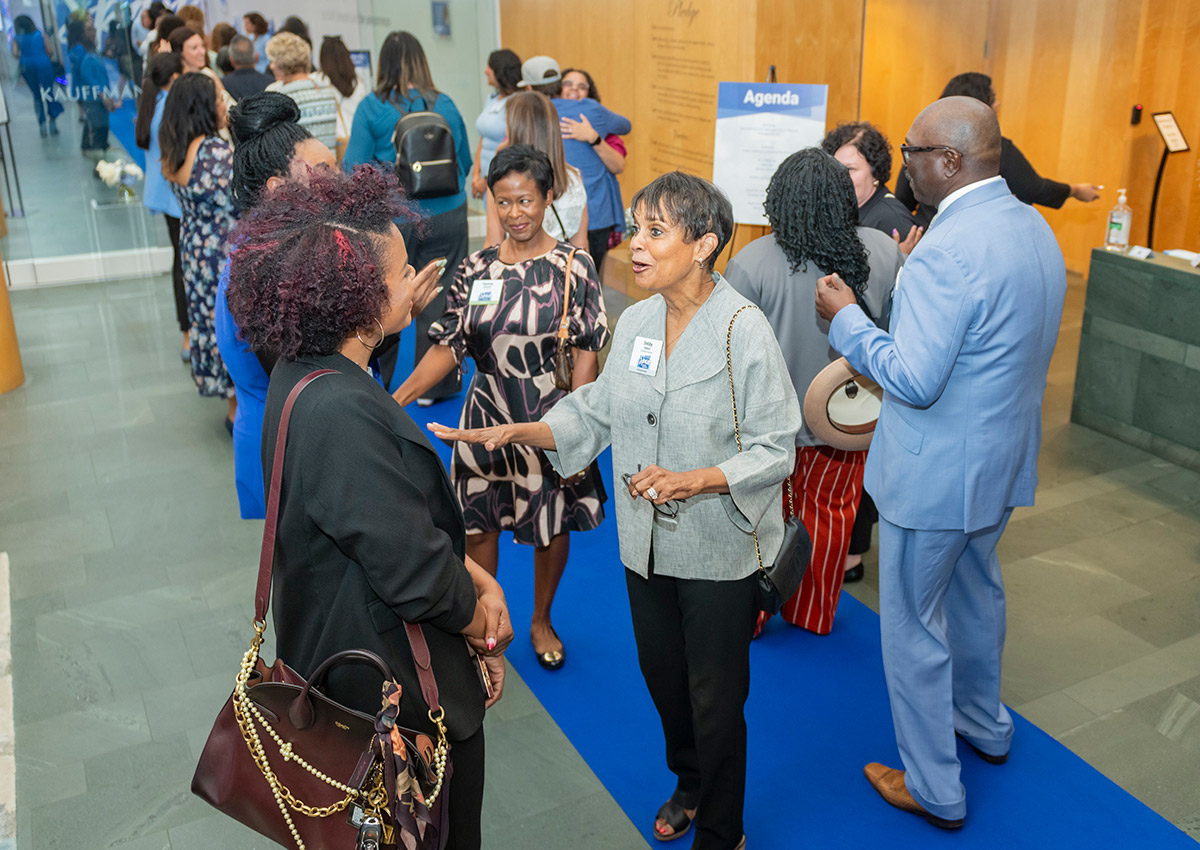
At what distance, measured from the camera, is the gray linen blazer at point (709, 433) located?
2.19 metres

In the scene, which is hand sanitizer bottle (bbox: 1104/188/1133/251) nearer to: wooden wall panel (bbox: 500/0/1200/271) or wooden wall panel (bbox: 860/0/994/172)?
wooden wall panel (bbox: 500/0/1200/271)

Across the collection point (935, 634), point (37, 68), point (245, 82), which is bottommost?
point (935, 634)

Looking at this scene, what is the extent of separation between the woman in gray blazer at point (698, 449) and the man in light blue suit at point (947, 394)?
1.01 feet

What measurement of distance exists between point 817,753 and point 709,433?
1301 millimetres

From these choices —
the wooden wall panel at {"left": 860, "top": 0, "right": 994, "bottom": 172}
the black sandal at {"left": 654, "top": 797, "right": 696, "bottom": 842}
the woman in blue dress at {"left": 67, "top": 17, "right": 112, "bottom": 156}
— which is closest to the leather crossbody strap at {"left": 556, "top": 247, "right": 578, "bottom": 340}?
the black sandal at {"left": 654, "top": 797, "right": 696, "bottom": 842}

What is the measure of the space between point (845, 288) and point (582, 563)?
2.04 m

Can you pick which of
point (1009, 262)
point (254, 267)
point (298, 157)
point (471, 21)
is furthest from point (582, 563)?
point (471, 21)

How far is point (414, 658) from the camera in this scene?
1696mm

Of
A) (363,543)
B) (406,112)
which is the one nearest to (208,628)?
(363,543)

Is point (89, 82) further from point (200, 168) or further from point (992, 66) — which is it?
point (992, 66)

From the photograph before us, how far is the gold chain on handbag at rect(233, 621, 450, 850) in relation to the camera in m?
1.62

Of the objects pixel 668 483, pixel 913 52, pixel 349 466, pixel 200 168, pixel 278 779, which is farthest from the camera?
pixel 913 52

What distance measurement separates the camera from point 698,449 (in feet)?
7.36

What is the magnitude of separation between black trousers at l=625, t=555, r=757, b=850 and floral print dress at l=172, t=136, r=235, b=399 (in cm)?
280
